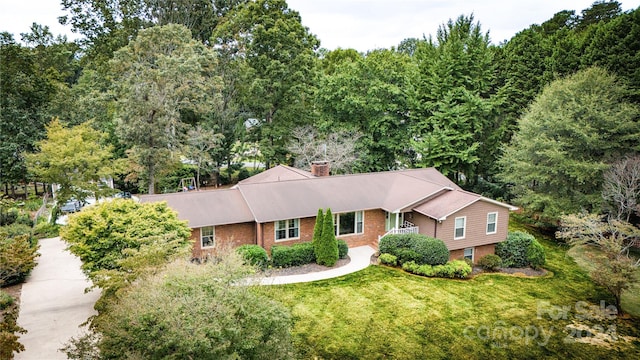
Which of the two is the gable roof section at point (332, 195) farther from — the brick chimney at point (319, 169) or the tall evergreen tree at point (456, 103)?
the tall evergreen tree at point (456, 103)

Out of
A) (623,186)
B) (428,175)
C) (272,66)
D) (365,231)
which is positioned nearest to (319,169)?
(365,231)

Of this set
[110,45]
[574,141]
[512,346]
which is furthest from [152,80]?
[574,141]

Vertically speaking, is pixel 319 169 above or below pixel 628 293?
above

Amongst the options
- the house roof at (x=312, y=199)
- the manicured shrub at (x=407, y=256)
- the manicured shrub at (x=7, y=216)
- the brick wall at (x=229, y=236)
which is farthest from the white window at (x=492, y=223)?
the manicured shrub at (x=7, y=216)

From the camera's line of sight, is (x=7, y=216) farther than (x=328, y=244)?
Yes

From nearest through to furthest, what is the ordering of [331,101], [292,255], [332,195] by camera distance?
1. [292,255]
2. [332,195]
3. [331,101]

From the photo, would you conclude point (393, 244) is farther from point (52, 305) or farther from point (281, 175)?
point (52, 305)

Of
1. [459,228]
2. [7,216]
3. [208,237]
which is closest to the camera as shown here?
[208,237]

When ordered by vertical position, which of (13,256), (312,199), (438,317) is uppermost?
(312,199)
